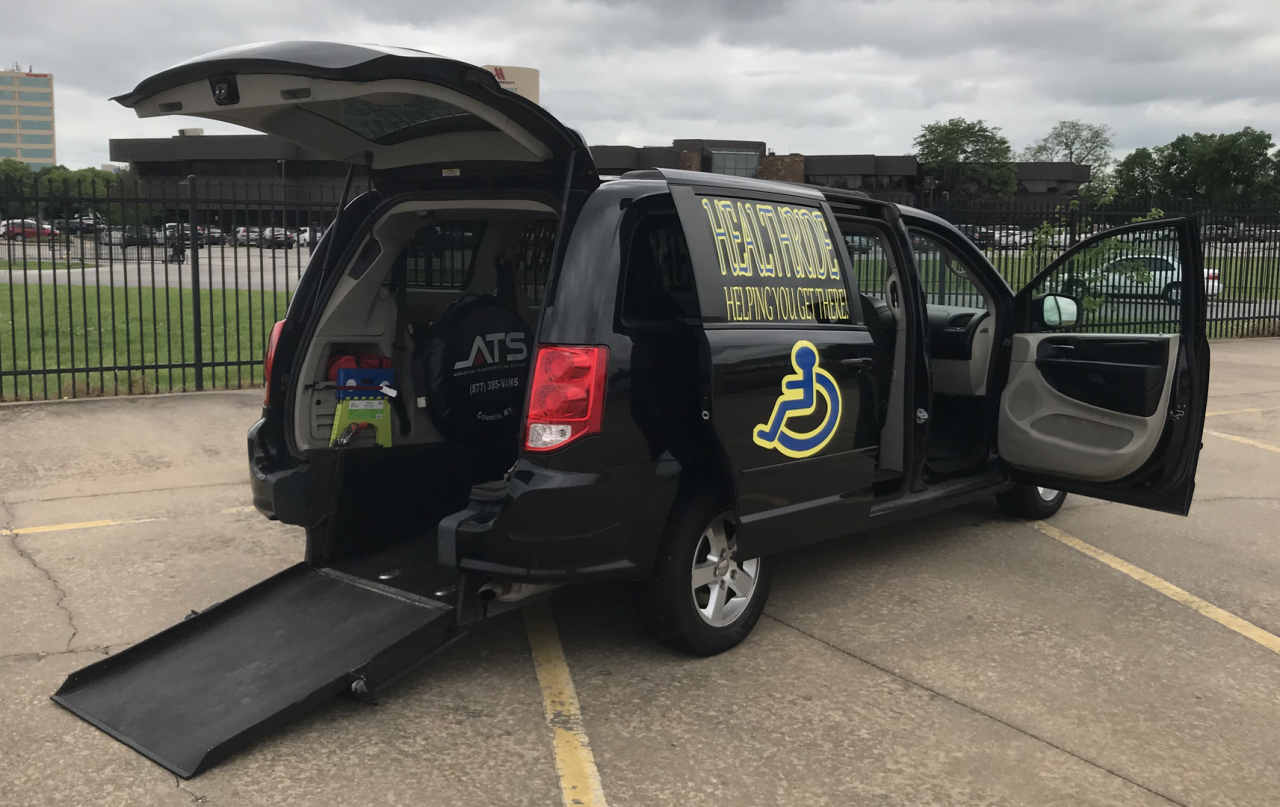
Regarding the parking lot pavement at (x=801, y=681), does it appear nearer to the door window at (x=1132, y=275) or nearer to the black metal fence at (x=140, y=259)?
the door window at (x=1132, y=275)

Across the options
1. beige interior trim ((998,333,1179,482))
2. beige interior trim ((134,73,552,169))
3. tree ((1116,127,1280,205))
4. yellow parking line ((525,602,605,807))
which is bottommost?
yellow parking line ((525,602,605,807))

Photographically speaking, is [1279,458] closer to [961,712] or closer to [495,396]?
[961,712]

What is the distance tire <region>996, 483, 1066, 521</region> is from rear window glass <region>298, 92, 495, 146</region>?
403 cm

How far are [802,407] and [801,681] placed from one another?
42.7 inches

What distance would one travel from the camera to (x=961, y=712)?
12.2 feet

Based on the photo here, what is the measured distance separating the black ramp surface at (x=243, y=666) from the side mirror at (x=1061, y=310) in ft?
12.2

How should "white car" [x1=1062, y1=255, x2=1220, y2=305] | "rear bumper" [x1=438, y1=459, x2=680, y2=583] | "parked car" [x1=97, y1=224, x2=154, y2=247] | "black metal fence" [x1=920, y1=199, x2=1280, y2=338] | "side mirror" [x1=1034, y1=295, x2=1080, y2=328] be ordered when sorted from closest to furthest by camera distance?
"rear bumper" [x1=438, y1=459, x2=680, y2=583]
"white car" [x1=1062, y1=255, x2=1220, y2=305]
"side mirror" [x1=1034, y1=295, x2=1080, y2=328]
"black metal fence" [x1=920, y1=199, x2=1280, y2=338]
"parked car" [x1=97, y1=224, x2=154, y2=247]

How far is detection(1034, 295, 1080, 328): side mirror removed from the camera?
18.4ft

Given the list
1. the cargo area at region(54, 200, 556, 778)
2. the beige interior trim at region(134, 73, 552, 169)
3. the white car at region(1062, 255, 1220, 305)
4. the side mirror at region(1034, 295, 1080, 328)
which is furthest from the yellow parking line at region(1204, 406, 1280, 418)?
the beige interior trim at region(134, 73, 552, 169)

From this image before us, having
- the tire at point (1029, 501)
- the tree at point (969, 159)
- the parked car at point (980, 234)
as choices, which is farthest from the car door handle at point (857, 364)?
the tree at point (969, 159)

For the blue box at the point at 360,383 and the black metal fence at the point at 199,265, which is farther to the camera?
the black metal fence at the point at 199,265

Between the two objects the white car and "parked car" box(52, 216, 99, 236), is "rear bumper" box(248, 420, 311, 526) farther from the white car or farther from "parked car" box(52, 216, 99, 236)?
"parked car" box(52, 216, 99, 236)

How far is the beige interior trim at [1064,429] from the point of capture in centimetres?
510

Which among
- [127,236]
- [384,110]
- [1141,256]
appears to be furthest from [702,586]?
[127,236]
